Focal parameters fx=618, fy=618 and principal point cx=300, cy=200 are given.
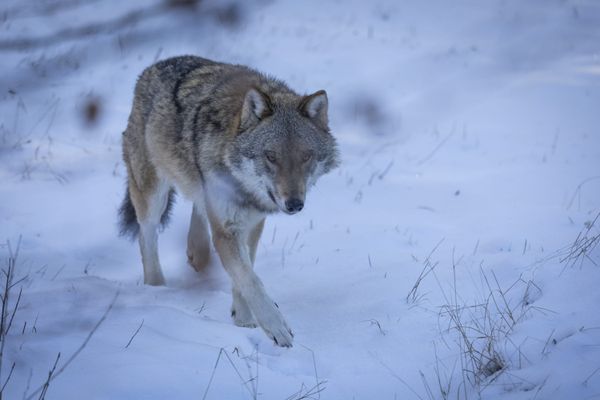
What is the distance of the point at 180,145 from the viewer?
4.74m

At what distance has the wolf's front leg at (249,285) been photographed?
12.2ft

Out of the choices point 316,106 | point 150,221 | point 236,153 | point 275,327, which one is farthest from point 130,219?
point 275,327

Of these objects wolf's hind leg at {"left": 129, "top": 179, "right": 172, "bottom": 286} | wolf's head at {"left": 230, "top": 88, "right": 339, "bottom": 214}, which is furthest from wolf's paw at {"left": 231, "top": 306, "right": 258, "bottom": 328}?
wolf's hind leg at {"left": 129, "top": 179, "right": 172, "bottom": 286}

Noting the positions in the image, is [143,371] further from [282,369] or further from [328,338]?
[328,338]

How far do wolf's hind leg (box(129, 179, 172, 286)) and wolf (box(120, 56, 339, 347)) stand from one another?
0.04ft

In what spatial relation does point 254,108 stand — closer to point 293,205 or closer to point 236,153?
point 236,153

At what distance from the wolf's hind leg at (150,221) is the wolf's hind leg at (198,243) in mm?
300

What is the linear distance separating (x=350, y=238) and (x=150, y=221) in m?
1.85

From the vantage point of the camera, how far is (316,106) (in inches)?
176

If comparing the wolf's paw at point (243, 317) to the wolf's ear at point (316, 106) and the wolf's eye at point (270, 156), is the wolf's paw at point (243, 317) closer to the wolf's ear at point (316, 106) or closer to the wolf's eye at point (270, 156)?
the wolf's eye at point (270, 156)

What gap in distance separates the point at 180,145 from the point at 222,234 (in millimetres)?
871

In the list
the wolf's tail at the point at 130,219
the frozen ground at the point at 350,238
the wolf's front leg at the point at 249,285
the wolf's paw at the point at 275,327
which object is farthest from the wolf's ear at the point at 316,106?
the wolf's tail at the point at 130,219

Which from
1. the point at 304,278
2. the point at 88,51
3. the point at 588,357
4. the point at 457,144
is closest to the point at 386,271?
the point at 304,278

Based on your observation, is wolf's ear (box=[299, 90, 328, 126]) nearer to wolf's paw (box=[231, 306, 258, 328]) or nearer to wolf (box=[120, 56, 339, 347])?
wolf (box=[120, 56, 339, 347])
